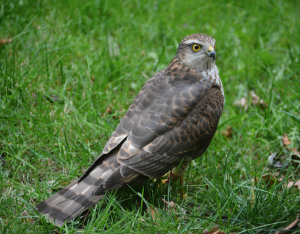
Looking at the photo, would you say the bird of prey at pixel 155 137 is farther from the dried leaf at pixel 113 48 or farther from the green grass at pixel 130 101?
the dried leaf at pixel 113 48

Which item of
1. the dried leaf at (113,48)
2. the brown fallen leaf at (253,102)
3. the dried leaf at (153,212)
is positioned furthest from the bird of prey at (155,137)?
the dried leaf at (113,48)

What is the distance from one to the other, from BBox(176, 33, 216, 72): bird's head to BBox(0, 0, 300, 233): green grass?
928mm

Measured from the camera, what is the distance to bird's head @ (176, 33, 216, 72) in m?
3.56

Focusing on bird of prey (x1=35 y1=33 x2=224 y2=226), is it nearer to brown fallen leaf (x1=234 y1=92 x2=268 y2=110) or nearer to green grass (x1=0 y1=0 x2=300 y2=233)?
green grass (x1=0 y1=0 x2=300 y2=233)

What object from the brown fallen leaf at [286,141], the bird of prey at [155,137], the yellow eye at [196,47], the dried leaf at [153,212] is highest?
the yellow eye at [196,47]

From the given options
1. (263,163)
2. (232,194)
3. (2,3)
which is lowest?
(263,163)

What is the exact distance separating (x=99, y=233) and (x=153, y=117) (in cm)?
125

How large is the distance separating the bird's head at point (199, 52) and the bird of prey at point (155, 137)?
0.01 metres

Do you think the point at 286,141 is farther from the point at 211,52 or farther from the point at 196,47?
the point at 196,47

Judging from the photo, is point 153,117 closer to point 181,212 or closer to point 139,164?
point 139,164

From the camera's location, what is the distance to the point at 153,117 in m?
3.21

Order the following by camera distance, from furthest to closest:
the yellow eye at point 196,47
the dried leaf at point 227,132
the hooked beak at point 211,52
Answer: the dried leaf at point 227,132 → the yellow eye at point 196,47 → the hooked beak at point 211,52

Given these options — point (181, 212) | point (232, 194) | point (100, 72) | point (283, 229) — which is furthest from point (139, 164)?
point (100, 72)

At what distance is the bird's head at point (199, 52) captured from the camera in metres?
3.56
